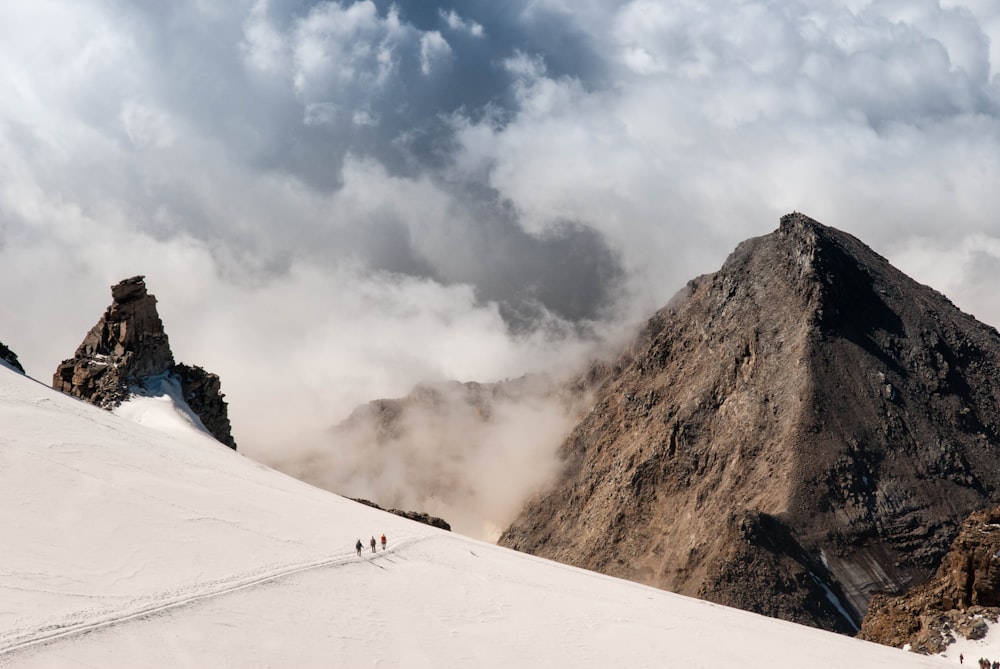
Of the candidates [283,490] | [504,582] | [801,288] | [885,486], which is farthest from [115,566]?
[801,288]

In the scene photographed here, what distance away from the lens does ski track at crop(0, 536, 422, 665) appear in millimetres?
22406

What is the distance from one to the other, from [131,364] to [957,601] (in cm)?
5728

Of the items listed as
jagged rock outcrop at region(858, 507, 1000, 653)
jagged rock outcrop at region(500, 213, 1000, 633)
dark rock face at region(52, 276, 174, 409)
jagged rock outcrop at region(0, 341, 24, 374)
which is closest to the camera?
jagged rock outcrop at region(858, 507, 1000, 653)

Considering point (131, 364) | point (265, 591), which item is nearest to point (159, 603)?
point (265, 591)

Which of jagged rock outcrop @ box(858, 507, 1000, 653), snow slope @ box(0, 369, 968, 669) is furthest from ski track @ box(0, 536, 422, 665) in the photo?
jagged rock outcrop @ box(858, 507, 1000, 653)

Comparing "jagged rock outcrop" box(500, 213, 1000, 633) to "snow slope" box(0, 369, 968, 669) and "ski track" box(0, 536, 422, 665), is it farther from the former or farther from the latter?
"ski track" box(0, 536, 422, 665)

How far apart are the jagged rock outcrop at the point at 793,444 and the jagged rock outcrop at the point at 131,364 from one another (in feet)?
173

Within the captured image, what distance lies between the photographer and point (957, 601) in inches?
2138

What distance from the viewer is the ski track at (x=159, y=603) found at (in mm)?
22406

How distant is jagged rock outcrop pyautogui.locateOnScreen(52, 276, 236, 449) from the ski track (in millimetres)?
41106

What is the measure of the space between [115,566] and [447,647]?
10153 mm

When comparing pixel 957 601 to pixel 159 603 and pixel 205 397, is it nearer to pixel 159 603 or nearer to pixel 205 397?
pixel 159 603

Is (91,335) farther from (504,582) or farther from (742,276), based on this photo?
(742,276)

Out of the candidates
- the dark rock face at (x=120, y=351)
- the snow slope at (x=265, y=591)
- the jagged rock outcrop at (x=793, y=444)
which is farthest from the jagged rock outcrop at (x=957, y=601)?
the dark rock face at (x=120, y=351)
